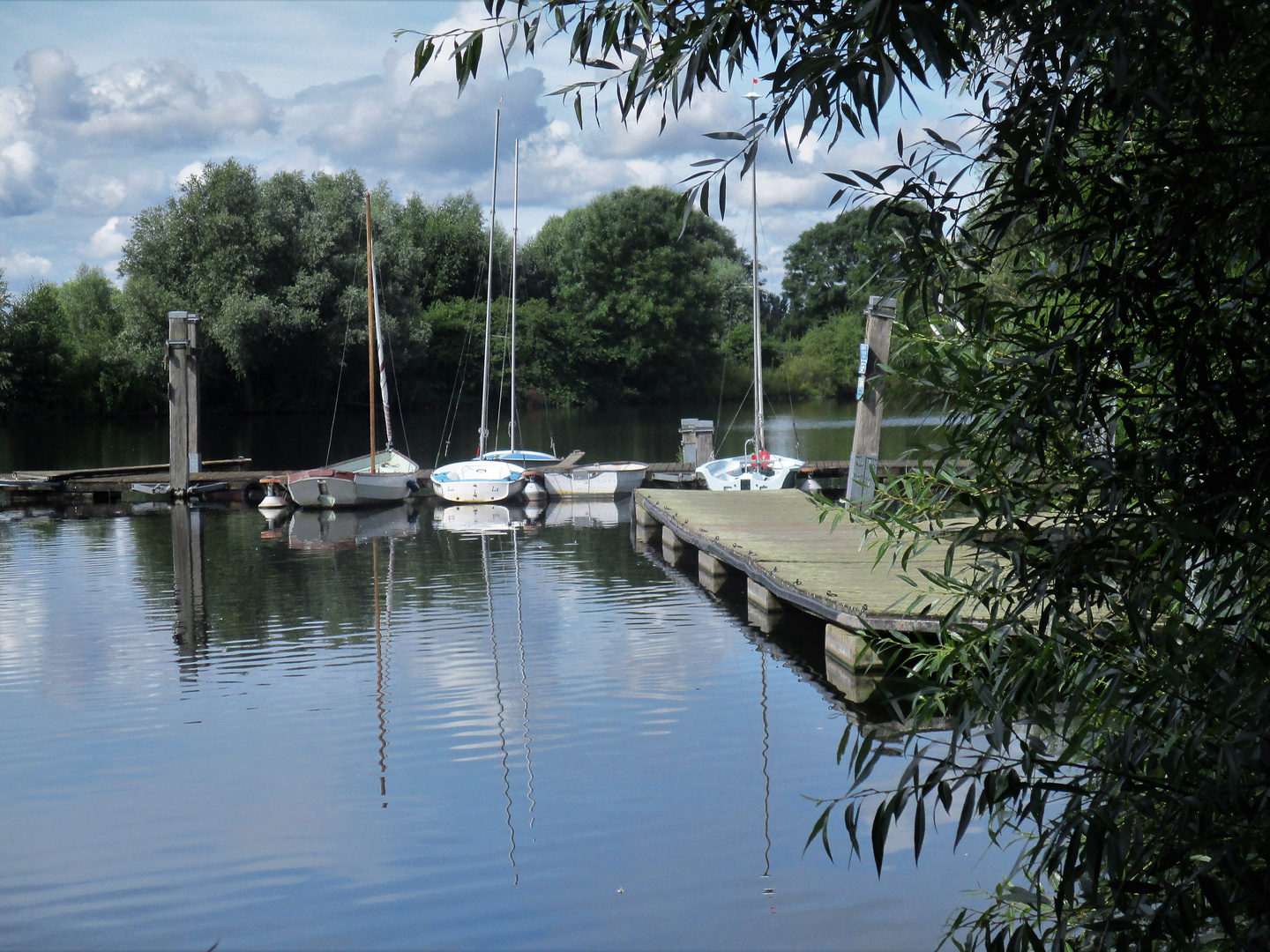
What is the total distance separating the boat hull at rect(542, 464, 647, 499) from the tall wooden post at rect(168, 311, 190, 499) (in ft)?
24.2

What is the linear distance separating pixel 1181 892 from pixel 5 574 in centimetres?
1542

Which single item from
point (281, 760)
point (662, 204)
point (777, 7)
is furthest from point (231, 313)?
point (777, 7)

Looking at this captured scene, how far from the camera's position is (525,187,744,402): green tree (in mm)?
60031

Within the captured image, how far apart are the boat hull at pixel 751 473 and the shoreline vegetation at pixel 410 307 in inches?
359

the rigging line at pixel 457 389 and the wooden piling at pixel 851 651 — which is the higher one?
the rigging line at pixel 457 389

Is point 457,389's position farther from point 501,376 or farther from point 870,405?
point 870,405

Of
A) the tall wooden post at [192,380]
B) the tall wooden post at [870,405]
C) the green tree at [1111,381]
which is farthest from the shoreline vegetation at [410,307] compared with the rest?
the green tree at [1111,381]

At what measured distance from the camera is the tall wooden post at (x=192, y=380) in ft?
78.4

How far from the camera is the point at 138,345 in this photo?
144 feet

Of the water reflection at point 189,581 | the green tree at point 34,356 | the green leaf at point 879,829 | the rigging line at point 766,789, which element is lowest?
the rigging line at point 766,789

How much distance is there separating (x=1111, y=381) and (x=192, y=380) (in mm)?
23578

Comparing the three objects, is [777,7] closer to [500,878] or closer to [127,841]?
[500,878]

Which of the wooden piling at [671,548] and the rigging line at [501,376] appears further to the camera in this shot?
the rigging line at [501,376]

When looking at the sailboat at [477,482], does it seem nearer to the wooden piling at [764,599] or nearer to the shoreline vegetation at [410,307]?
the shoreline vegetation at [410,307]
